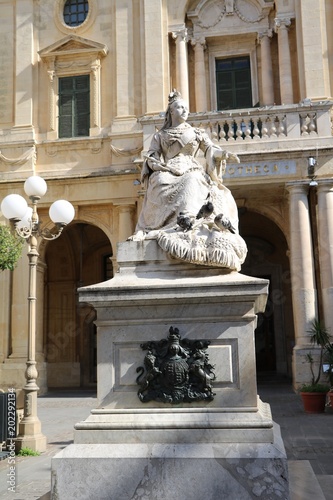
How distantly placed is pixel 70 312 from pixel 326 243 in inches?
453

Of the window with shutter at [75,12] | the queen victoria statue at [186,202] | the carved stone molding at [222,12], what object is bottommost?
the queen victoria statue at [186,202]

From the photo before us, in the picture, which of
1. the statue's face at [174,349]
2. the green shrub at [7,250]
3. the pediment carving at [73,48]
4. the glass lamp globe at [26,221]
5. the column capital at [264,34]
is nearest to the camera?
the statue's face at [174,349]

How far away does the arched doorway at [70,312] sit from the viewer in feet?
79.5

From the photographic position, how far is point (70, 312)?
81.1ft

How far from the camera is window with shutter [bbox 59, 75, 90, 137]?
20781mm

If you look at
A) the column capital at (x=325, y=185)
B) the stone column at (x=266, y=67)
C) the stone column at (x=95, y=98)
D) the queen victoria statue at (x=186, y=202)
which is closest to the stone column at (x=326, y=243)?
the column capital at (x=325, y=185)

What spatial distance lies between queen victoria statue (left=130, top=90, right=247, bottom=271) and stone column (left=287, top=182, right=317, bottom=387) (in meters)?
11.3

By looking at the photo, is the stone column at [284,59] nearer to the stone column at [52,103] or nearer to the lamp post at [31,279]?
the stone column at [52,103]

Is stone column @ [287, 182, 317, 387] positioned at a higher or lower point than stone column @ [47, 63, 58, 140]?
lower

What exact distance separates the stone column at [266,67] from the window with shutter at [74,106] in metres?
5.95

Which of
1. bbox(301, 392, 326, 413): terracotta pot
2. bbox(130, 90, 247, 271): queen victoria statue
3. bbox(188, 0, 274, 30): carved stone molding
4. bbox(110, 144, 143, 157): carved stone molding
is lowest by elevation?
bbox(301, 392, 326, 413): terracotta pot

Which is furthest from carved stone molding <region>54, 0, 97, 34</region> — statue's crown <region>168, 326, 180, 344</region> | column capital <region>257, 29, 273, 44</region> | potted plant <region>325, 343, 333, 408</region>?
statue's crown <region>168, 326, 180, 344</region>

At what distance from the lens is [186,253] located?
5156 millimetres

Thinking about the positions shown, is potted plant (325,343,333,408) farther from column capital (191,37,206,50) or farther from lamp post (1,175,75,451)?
column capital (191,37,206,50)
